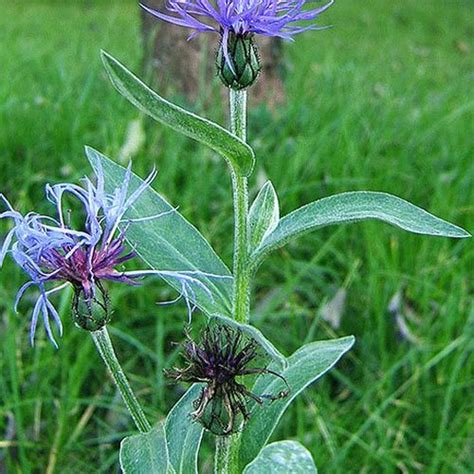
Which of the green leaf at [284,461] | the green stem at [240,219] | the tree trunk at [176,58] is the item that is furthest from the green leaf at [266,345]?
the tree trunk at [176,58]

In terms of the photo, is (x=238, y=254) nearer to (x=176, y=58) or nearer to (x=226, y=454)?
(x=226, y=454)

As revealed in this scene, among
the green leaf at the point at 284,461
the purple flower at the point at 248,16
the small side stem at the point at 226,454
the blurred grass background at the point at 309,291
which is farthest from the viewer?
the blurred grass background at the point at 309,291

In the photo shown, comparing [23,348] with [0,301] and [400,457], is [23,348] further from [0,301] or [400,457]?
[400,457]

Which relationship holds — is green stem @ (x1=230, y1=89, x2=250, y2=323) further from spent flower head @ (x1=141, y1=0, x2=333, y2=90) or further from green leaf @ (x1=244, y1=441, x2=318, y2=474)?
green leaf @ (x1=244, y1=441, x2=318, y2=474)

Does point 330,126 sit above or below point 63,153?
above

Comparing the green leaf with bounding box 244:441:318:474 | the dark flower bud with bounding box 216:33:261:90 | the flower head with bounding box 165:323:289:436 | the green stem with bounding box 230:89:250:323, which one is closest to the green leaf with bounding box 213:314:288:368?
the flower head with bounding box 165:323:289:436

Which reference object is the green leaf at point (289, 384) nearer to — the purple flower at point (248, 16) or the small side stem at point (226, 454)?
the small side stem at point (226, 454)

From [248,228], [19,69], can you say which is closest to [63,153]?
[19,69]
